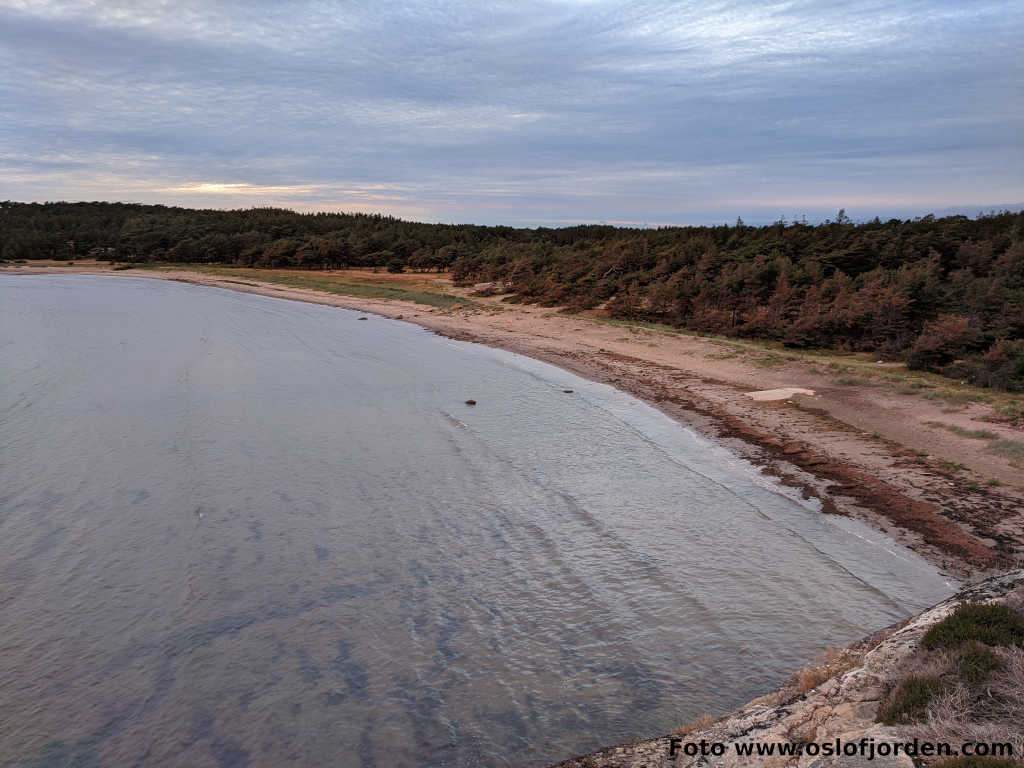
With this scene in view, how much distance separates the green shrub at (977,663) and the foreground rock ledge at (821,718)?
0.46m

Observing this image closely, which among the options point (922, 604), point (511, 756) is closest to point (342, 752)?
point (511, 756)

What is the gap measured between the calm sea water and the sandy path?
0.73 metres

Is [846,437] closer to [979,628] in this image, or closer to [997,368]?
[997,368]

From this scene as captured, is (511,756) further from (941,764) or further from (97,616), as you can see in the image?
(97,616)

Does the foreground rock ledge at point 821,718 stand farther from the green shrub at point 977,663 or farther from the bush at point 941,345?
the bush at point 941,345

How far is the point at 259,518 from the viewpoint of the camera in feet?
33.7

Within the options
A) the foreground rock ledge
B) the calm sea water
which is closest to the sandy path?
the calm sea water

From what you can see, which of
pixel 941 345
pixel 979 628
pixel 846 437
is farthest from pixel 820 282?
pixel 979 628

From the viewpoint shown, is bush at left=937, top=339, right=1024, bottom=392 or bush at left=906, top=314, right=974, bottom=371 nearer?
bush at left=937, top=339, right=1024, bottom=392

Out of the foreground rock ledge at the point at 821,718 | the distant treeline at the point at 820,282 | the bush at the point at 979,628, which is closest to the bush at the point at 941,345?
the distant treeline at the point at 820,282

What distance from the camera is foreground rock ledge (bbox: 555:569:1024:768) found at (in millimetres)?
4180

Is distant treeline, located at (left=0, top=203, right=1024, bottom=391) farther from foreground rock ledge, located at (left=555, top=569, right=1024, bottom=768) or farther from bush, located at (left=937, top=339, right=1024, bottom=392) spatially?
foreground rock ledge, located at (left=555, top=569, right=1024, bottom=768)

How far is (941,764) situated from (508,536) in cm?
664

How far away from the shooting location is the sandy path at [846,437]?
921 cm
